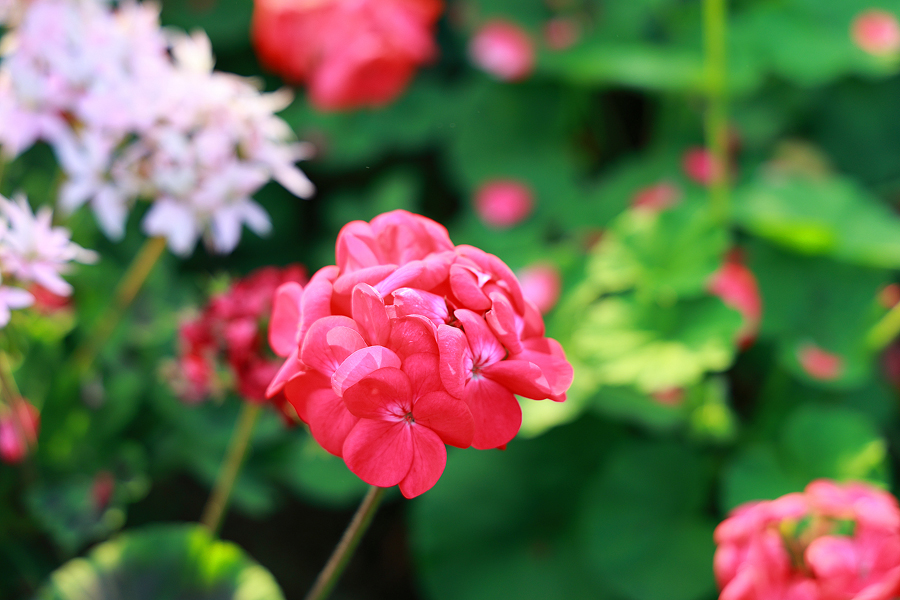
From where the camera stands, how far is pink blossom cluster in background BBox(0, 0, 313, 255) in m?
0.70

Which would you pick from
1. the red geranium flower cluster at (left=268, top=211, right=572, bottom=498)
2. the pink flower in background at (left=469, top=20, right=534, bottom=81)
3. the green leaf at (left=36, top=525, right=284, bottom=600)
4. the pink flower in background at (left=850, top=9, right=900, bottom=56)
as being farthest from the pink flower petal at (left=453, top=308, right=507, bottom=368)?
the pink flower in background at (left=850, top=9, right=900, bottom=56)

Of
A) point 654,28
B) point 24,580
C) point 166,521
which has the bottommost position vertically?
point 24,580

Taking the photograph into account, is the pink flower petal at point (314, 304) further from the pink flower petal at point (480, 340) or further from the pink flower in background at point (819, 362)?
the pink flower in background at point (819, 362)

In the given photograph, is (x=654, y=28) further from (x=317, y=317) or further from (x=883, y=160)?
(x=317, y=317)

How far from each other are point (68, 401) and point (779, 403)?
117 cm

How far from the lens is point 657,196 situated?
51.4 inches

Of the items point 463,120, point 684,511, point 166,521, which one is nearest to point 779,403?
point 684,511

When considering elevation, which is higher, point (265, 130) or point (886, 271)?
point (886, 271)

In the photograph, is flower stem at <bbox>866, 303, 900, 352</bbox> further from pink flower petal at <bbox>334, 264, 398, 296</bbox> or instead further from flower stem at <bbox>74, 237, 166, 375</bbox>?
flower stem at <bbox>74, 237, 166, 375</bbox>

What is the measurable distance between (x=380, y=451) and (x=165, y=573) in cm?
56

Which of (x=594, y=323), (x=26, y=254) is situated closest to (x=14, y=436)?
(x=26, y=254)

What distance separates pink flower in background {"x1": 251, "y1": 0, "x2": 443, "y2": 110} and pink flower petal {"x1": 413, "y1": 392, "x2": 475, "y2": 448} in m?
0.94

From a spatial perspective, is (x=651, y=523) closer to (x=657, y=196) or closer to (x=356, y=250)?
(x=657, y=196)

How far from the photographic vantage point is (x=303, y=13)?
4.07 ft
